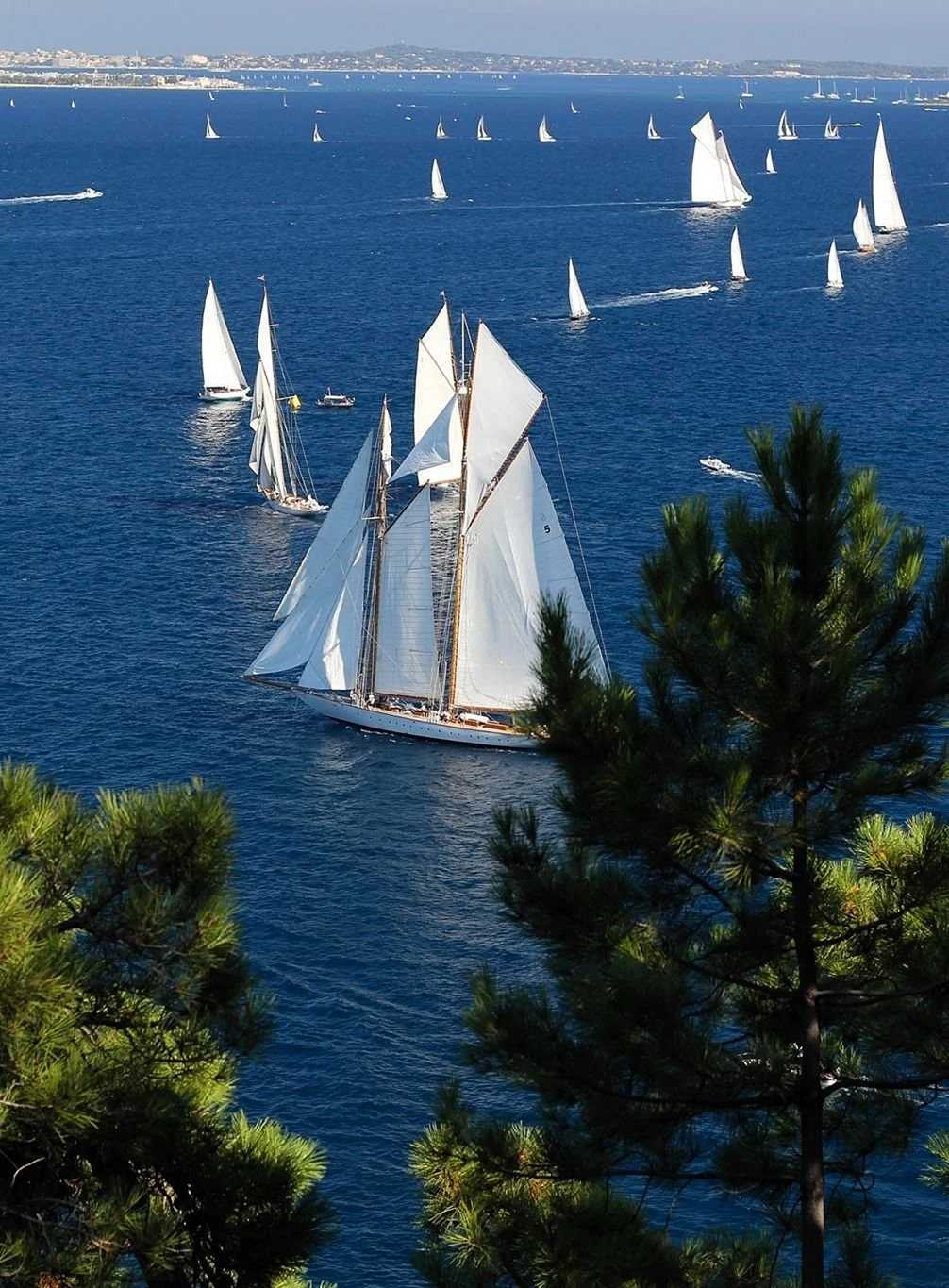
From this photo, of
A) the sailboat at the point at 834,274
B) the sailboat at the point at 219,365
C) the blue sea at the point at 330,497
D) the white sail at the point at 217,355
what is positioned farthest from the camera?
the sailboat at the point at 834,274

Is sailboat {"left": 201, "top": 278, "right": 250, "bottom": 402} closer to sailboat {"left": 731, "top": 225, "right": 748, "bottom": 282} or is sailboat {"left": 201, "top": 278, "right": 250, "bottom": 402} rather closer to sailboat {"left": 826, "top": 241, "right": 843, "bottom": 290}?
sailboat {"left": 731, "top": 225, "right": 748, "bottom": 282}

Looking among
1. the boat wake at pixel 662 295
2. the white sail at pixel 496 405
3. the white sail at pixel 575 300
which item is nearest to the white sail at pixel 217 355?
the white sail at pixel 575 300

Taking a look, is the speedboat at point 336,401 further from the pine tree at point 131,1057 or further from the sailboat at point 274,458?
the pine tree at point 131,1057

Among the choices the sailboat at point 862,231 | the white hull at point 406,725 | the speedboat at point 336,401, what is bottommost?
the white hull at point 406,725

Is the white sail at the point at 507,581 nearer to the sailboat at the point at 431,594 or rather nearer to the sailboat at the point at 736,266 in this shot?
the sailboat at the point at 431,594

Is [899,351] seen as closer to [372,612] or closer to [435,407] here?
[435,407]

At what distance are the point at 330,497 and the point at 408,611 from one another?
29.7 metres

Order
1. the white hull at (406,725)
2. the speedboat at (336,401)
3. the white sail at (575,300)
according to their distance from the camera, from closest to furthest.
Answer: the white hull at (406,725)
the speedboat at (336,401)
the white sail at (575,300)

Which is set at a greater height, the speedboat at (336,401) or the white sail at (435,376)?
the white sail at (435,376)

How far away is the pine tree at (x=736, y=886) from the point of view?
66.9 ft

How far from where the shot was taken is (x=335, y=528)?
68.2 m

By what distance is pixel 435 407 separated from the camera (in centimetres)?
9938

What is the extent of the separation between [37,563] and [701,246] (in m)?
120

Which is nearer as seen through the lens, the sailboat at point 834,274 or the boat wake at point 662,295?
the boat wake at point 662,295
